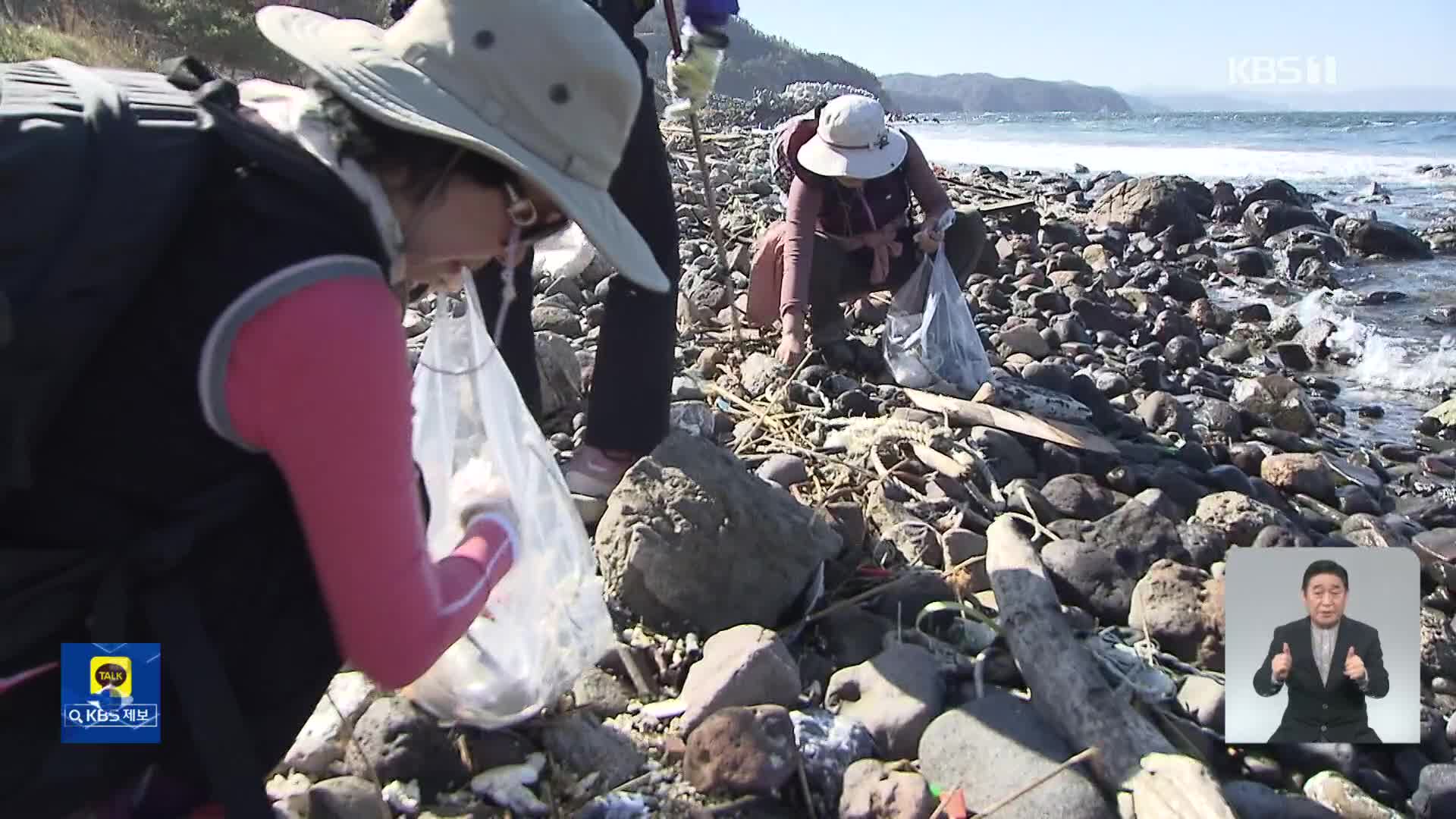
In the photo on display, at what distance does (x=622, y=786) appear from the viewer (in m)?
2.16

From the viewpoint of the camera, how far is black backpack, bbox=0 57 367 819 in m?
1.09

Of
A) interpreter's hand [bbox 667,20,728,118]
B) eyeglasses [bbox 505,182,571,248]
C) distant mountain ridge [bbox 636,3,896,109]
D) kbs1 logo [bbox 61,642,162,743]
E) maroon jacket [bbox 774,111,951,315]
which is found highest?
distant mountain ridge [bbox 636,3,896,109]

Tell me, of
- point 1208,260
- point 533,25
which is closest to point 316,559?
point 533,25

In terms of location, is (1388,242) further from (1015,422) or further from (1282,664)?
(1282,664)

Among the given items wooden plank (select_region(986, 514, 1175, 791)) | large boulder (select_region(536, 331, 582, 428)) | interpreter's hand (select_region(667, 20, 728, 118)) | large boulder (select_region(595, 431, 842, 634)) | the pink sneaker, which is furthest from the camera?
large boulder (select_region(536, 331, 582, 428))

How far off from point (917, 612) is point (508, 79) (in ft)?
6.15

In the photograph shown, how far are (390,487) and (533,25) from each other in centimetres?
62

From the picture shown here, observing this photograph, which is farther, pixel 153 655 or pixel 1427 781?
pixel 1427 781

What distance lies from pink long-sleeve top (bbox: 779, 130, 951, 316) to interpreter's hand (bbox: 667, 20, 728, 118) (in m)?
1.42

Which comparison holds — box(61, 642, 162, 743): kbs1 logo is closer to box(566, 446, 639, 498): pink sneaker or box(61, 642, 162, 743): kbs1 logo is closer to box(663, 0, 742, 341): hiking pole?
box(566, 446, 639, 498): pink sneaker

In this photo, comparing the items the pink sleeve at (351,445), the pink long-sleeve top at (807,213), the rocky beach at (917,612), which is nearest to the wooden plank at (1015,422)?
the rocky beach at (917,612)

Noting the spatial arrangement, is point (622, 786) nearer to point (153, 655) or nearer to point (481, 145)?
point (153, 655)

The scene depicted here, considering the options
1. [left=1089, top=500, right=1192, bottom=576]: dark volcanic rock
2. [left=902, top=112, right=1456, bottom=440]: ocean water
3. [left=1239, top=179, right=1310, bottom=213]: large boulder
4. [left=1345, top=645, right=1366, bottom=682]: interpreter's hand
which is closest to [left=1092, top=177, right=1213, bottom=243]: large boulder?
[left=902, top=112, right=1456, bottom=440]: ocean water

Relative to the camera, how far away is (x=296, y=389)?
1.21 metres
